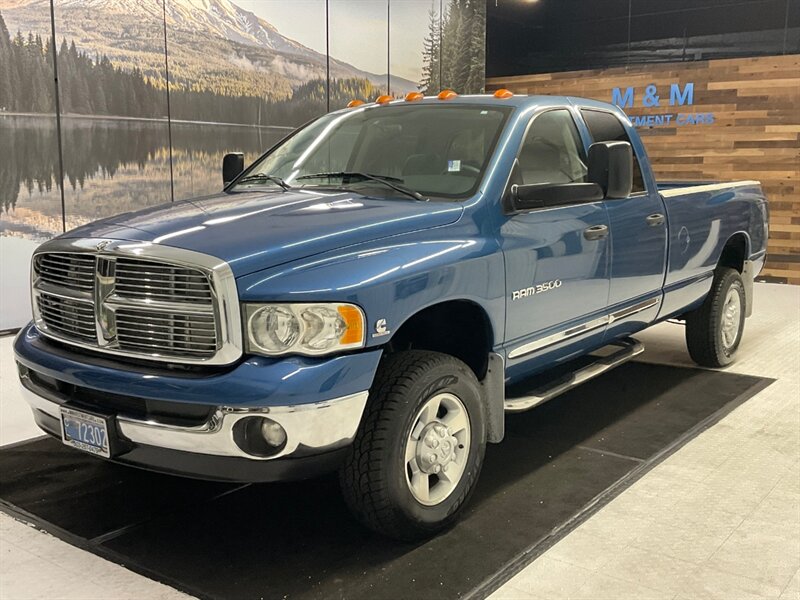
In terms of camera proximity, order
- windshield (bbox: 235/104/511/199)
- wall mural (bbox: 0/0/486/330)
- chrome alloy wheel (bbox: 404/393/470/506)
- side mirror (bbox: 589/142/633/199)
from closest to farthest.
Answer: chrome alloy wheel (bbox: 404/393/470/506) → windshield (bbox: 235/104/511/199) → side mirror (bbox: 589/142/633/199) → wall mural (bbox: 0/0/486/330)

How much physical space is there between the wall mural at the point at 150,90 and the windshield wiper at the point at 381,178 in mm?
4198

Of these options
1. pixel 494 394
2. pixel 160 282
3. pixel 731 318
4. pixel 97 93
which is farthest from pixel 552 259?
pixel 97 93

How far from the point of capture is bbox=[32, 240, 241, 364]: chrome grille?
2.43 meters

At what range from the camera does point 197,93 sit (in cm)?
812

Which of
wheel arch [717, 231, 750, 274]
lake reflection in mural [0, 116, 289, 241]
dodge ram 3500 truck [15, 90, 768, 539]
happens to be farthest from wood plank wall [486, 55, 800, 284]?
dodge ram 3500 truck [15, 90, 768, 539]

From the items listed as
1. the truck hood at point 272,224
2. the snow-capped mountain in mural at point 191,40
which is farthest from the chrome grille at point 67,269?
the snow-capped mountain in mural at point 191,40

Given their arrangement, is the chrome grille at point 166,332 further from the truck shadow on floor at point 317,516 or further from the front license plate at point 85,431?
the truck shadow on floor at point 317,516

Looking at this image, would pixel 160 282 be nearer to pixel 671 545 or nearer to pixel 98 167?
pixel 671 545

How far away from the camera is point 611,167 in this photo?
140 inches

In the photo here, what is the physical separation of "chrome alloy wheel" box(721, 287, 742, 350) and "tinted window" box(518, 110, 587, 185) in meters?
2.12

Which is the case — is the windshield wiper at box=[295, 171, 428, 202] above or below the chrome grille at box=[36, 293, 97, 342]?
above

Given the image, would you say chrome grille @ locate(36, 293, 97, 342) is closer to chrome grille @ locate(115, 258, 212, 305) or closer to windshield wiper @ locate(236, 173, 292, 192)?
chrome grille @ locate(115, 258, 212, 305)

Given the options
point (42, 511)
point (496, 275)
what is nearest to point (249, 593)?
point (42, 511)

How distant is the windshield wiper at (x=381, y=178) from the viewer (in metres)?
3.27
